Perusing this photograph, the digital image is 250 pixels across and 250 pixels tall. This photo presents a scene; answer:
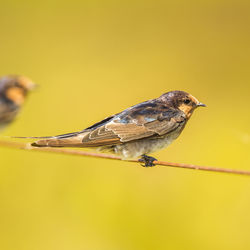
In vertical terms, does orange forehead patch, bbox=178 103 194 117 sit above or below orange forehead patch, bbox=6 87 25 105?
below

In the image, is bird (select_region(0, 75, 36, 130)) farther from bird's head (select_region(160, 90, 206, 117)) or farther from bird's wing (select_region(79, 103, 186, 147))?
bird's head (select_region(160, 90, 206, 117))

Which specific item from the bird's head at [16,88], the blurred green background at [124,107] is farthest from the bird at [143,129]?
the blurred green background at [124,107]

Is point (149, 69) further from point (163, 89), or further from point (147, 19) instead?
point (147, 19)

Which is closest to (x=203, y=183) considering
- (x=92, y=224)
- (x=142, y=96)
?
(x=92, y=224)

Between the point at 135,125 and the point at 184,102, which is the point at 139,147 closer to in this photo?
the point at 135,125

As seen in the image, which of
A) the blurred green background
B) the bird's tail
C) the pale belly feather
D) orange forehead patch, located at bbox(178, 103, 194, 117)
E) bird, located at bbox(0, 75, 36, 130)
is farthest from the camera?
the blurred green background

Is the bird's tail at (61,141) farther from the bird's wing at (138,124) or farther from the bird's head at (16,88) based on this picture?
the bird's head at (16,88)

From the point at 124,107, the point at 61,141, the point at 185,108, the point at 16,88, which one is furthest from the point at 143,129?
the point at 124,107

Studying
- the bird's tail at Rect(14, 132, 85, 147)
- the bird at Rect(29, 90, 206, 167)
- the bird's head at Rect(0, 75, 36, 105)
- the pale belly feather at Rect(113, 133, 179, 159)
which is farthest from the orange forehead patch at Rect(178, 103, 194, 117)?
the bird's head at Rect(0, 75, 36, 105)
